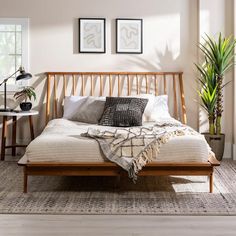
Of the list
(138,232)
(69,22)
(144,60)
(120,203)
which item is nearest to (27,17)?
(69,22)

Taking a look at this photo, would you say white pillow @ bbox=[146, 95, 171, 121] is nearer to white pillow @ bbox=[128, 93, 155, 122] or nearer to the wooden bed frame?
white pillow @ bbox=[128, 93, 155, 122]

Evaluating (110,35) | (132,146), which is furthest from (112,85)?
(132,146)

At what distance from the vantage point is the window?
21.4 feet

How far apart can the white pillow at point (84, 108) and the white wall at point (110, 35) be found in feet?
1.60

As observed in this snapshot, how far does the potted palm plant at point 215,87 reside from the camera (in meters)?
6.18

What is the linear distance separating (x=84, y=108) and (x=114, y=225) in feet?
8.99

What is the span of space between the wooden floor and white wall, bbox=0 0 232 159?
3131 millimetres

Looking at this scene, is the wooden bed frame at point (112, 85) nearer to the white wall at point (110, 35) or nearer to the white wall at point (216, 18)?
the white wall at point (110, 35)

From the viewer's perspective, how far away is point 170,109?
662cm

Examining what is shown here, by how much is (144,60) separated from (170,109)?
716mm

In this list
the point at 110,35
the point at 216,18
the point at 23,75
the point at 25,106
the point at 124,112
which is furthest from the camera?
the point at 110,35

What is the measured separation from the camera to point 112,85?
660cm

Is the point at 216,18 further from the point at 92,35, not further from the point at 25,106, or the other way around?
the point at 25,106

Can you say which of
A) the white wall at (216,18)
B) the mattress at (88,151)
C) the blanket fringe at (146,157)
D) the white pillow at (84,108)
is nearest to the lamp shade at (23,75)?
the white pillow at (84,108)
